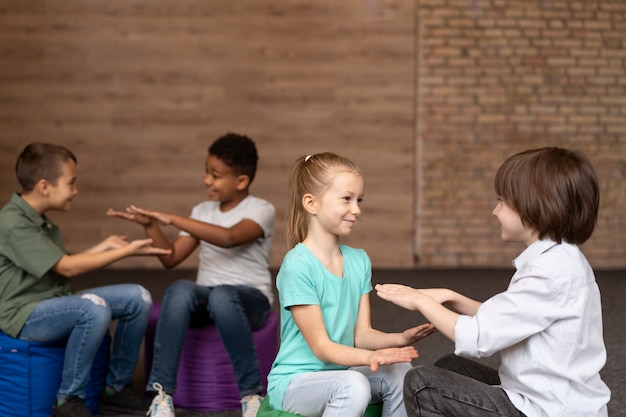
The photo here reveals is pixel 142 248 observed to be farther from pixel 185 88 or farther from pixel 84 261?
pixel 185 88

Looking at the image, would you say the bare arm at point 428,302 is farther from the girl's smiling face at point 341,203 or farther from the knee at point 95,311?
the knee at point 95,311

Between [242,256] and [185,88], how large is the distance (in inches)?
143

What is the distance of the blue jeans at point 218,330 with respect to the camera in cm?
303

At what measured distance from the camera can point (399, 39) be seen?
687 centimetres

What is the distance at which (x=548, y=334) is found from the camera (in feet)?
6.49

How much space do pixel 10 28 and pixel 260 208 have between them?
4.18m

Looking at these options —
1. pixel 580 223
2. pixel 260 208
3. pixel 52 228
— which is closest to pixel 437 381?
pixel 580 223

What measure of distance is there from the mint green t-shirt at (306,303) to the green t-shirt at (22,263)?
1.07 meters

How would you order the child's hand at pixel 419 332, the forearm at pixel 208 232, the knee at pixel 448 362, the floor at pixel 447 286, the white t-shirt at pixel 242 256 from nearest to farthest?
1. the child's hand at pixel 419 332
2. the knee at pixel 448 362
3. the forearm at pixel 208 232
4. the white t-shirt at pixel 242 256
5. the floor at pixel 447 286

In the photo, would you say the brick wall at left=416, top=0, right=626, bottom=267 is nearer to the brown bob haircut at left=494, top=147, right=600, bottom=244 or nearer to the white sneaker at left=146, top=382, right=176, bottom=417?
the white sneaker at left=146, top=382, right=176, bottom=417

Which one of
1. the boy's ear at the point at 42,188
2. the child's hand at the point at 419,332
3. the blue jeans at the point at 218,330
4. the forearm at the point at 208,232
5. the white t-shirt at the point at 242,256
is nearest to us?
the child's hand at the point at 419,332

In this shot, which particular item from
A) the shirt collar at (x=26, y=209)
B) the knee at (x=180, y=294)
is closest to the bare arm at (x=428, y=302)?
the knee at (x=180, y=294)

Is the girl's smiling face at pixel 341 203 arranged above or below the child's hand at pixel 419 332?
above

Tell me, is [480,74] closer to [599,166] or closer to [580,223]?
[599,166]
